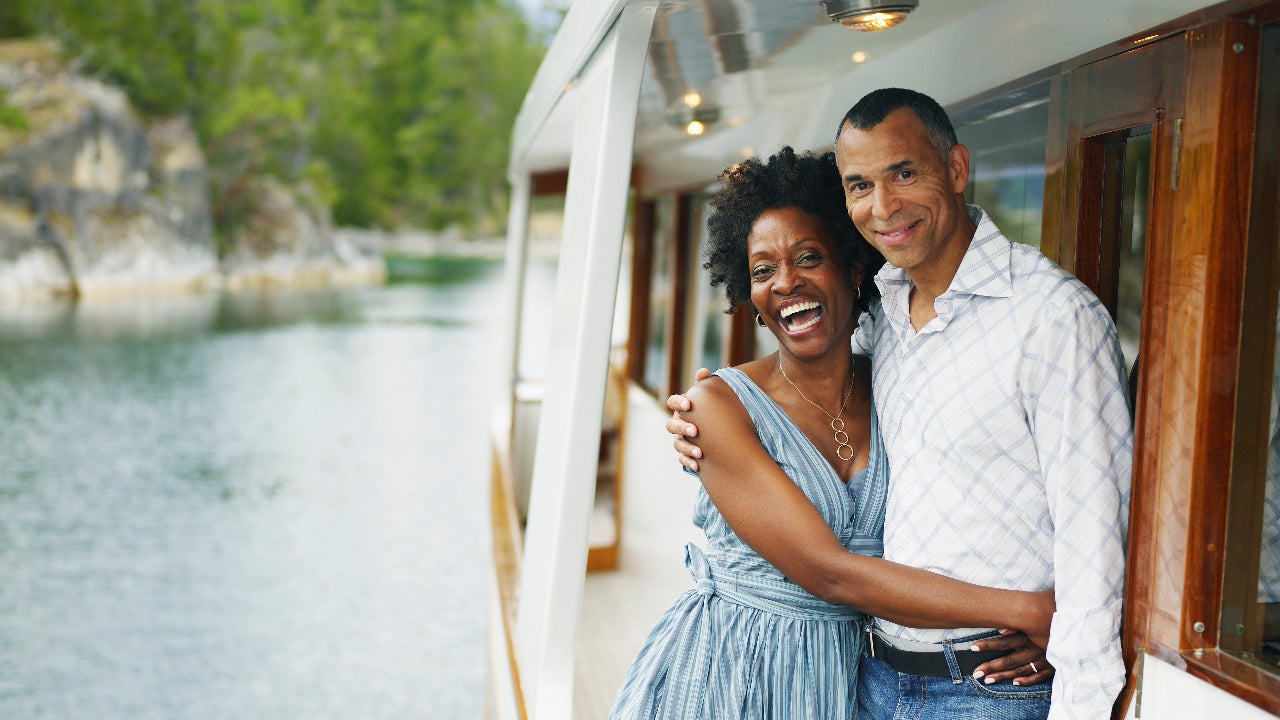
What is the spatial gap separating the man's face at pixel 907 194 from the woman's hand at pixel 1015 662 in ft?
1.81

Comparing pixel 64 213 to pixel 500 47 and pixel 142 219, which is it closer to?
pixel 142 219

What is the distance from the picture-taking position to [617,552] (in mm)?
6746

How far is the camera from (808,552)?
73.7 inches

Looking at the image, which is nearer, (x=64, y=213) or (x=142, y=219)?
(x=64, y=213)

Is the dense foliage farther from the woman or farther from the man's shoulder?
the man's shoulder

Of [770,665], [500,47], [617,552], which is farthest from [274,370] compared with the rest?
[500,47]

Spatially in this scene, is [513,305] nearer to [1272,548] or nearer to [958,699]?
[958,699]

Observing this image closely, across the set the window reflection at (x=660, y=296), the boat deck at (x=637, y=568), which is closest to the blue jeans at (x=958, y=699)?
the boat deck at (x=637, y=568)

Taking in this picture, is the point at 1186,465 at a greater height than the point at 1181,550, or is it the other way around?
the point at 1186,465

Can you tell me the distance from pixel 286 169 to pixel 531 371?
25.6m

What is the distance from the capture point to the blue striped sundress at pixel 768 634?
78.7 inches

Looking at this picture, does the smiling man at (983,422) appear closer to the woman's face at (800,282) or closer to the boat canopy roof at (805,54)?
the woman's face at (800,282)

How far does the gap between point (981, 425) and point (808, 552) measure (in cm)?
32

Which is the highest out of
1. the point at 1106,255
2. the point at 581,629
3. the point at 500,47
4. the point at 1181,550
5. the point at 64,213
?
the point at 500,47
